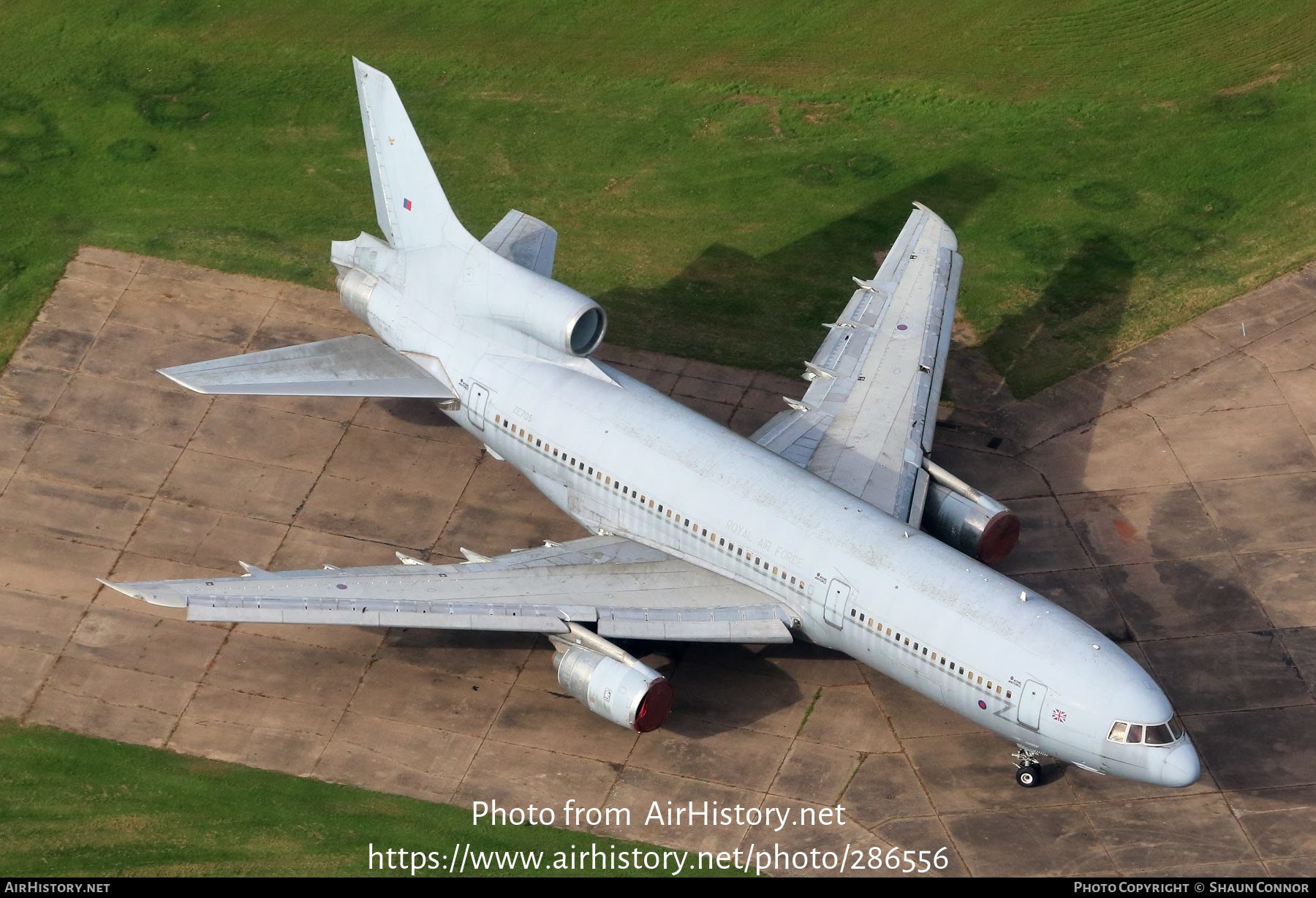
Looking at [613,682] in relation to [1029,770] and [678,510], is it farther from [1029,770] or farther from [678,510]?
[1029,770]

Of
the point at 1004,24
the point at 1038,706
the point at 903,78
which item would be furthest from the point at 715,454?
the point at 1004,24

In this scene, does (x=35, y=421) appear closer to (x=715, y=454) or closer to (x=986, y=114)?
(x=715, y=454)

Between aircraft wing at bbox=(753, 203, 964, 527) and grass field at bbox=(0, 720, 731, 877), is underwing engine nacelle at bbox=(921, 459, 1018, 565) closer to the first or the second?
aircraft wing at bbox=(753, 203, 964, 527)

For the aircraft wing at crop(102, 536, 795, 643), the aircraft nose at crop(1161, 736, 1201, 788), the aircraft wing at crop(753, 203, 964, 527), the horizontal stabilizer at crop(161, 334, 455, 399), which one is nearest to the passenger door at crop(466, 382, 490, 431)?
the horizontal stabilizer at crop(161, 334, 455, 399)

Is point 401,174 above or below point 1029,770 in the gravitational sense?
above

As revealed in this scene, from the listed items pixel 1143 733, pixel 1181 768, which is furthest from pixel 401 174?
pixel 1181 768

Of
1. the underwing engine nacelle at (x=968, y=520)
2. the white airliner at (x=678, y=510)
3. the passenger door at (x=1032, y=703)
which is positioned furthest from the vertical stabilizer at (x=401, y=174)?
the passenger door at (x=1032, y=703)

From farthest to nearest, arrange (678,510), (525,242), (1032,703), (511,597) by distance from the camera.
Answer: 1. (525,242)
2. (678,510)
3. (511,597)
4. (1032,703)

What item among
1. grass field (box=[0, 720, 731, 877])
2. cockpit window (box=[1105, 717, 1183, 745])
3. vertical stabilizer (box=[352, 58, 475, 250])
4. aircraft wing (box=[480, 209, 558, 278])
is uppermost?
vertical stabilizer (box=[352, 58, 475, 250])
